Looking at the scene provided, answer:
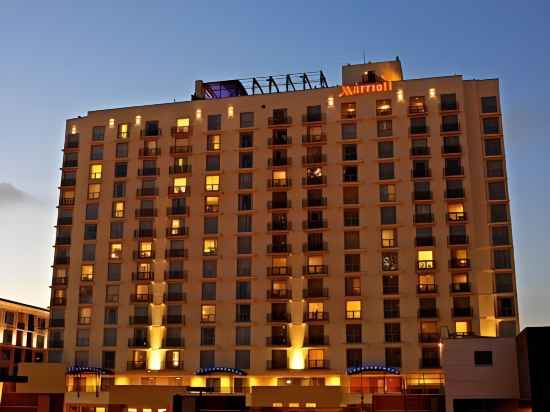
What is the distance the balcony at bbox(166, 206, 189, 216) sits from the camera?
107 m

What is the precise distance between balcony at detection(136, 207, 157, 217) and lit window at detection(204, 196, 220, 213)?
24.6 feet

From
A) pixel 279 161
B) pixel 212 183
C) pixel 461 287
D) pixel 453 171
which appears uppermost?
pixel 279 161

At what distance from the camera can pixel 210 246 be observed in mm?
106125

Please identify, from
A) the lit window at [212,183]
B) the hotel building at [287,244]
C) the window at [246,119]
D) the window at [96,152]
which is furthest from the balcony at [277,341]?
the window at [96,152]

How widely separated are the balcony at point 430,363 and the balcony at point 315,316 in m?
13.4

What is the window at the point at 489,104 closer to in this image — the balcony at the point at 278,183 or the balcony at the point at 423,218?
the balcony at the point at 423,218

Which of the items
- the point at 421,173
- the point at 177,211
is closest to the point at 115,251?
the point at 177,211

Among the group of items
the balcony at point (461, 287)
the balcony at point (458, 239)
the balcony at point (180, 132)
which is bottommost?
the balcony at point (461, 287)

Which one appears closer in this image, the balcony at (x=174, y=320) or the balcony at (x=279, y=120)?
Answer: the balcony at (x=174, y=320)

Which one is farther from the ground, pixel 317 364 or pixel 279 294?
pixel 279 294

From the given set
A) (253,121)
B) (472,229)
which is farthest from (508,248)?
(253,121)

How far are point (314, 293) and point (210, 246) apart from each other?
16379mm

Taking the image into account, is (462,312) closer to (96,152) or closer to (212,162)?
(212,162)

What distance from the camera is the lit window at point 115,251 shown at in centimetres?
10812
